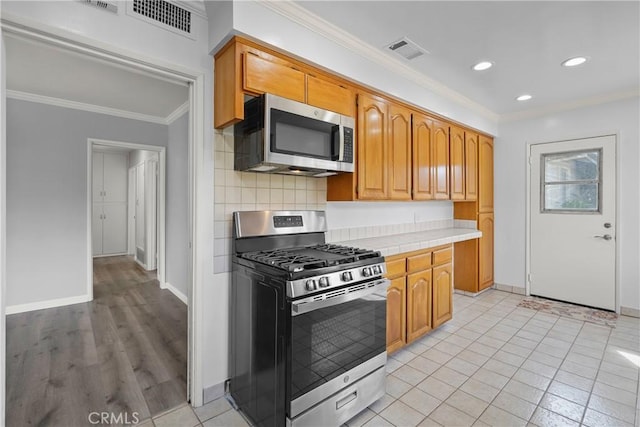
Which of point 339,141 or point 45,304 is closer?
point 339,141

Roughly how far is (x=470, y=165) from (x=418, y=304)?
86.3 inches

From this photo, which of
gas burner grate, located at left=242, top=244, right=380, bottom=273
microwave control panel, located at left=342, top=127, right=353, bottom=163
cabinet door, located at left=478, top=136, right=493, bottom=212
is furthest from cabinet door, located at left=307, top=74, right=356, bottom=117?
cabinet door, located at left=478, top=136, right=493, bottom=212

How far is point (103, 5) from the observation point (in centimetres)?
162

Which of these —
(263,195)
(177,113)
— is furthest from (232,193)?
(177,113)

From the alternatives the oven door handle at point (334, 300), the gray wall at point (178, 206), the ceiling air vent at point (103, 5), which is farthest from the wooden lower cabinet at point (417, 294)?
the gray wall at point (178, 206)

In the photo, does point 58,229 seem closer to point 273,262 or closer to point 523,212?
point 273,262

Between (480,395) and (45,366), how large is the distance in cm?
324

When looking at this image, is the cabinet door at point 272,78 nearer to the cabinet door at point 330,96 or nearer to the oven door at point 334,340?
the cabinet door at point 330,96

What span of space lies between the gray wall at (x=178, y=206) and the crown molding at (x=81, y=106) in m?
0.29

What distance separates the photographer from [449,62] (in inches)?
106

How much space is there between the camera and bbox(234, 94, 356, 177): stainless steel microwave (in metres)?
1.85

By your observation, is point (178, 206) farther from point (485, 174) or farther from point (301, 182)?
point (485, 174)

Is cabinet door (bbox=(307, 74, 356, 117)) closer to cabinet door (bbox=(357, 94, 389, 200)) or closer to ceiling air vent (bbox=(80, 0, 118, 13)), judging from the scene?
cabinet door (bbox=(357, 94, 389, 200))

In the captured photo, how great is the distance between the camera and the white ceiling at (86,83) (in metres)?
2.73
